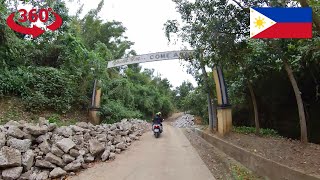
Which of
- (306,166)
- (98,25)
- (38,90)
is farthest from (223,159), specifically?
(98,25)

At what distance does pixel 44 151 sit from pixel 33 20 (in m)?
5.80

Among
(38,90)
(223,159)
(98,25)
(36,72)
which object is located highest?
(98,25)

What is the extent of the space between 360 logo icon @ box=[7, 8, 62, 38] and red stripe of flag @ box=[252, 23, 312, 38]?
788cm

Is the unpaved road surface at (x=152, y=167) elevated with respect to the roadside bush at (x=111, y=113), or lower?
lower

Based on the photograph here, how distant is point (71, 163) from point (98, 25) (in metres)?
15.6

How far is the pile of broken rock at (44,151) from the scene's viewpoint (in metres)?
5.86

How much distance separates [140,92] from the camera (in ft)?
92.0

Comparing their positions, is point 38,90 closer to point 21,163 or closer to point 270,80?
point 21,163

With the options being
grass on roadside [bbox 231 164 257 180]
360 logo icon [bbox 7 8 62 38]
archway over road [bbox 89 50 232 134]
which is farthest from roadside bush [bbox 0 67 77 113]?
grass on roadside [bbox 231 164 257 180]

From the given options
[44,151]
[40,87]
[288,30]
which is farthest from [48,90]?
[288,30]

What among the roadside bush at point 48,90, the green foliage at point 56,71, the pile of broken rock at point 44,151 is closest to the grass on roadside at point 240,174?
the pile of broken rock at point 44,151

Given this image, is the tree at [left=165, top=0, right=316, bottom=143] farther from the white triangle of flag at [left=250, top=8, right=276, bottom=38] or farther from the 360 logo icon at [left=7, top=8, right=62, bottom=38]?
the 360 logo icon at [left=7, top=8, right=62, bottom=38]

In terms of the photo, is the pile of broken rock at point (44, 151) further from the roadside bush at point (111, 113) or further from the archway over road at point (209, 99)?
the roadside bush at point (111, 113)

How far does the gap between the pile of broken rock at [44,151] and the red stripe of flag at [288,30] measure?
491 cm
